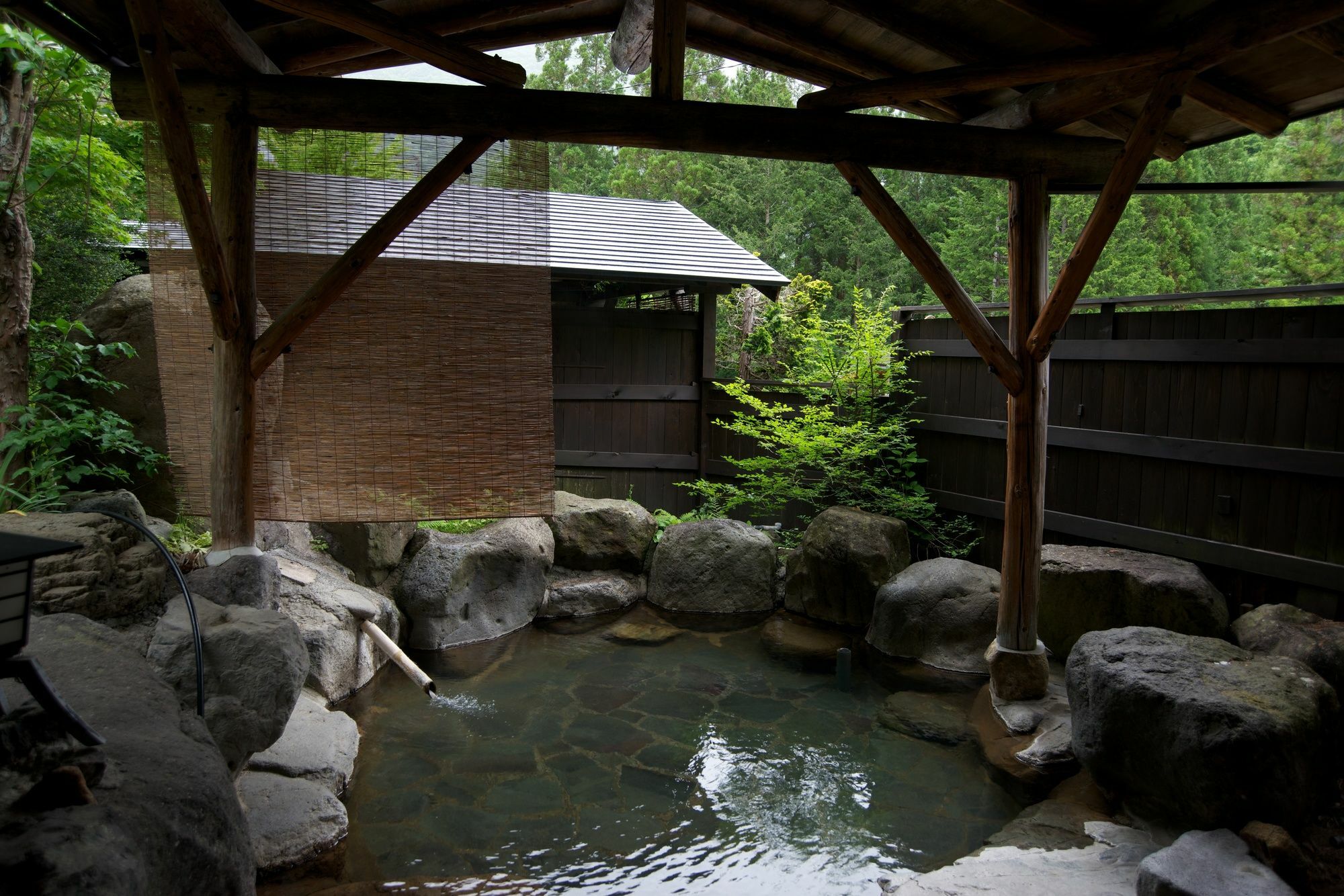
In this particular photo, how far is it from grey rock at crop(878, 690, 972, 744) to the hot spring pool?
103 mm

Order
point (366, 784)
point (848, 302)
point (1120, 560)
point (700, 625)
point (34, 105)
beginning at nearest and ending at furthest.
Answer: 1. point (366, 784)
2. point (34, 105)
3. point (1120, 560)
4. point (700, 625)
5. point (848, 302)

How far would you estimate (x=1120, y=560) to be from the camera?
5426mm

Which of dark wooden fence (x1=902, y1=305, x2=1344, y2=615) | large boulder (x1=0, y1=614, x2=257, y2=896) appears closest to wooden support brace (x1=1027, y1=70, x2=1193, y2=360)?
dark wooden fence (x1=902, y1=305, x2=1344, y2=615)

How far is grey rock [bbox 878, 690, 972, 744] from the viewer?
488 centimetres

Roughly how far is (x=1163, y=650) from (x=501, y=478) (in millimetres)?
3371

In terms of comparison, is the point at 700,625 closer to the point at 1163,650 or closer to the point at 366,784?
the point at 366,784

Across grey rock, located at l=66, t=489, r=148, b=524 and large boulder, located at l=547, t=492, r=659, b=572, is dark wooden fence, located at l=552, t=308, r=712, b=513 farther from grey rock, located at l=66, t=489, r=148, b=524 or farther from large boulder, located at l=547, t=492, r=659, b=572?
grey rock, located at l=66, t=489, r=148, b=524

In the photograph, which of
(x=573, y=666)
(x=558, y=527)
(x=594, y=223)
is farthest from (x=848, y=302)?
(x=573, y=666)

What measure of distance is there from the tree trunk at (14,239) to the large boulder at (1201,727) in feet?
19.5

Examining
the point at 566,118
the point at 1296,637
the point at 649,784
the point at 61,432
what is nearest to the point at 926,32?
the point at 566,118

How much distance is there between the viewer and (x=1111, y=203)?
Answer: 4301 millimetres

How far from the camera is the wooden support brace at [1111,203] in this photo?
4008 mm

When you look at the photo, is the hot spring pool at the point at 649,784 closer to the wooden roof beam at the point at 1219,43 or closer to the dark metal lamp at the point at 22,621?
the dark metal lamp at the point at 22,621

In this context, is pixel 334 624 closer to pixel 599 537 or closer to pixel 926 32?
pixel 599 537
